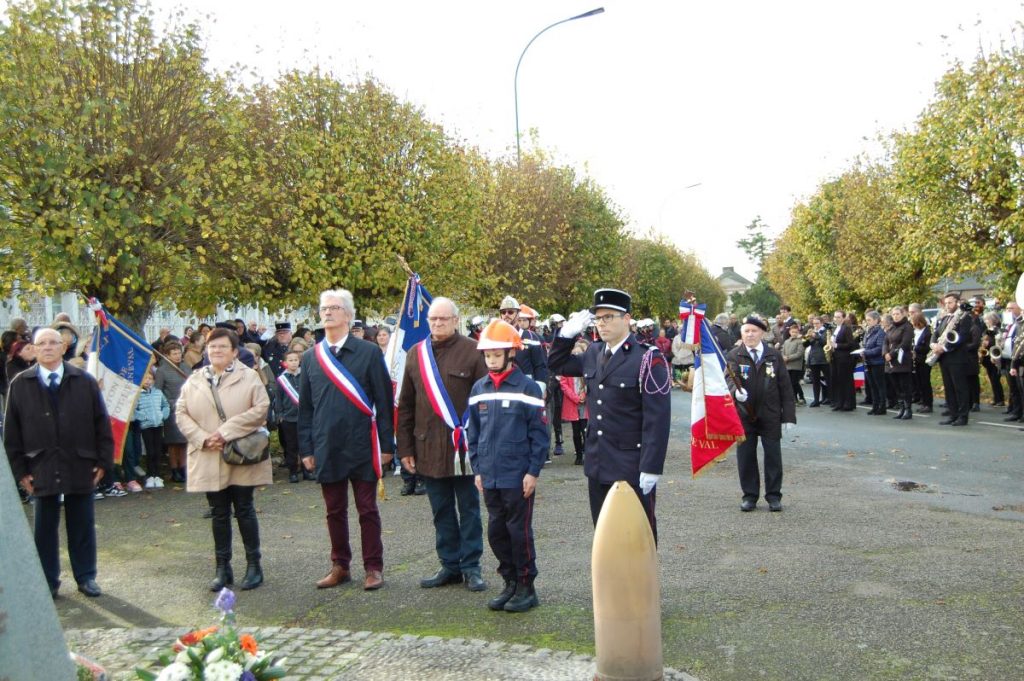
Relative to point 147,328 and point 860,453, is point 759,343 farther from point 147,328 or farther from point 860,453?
point 147,328

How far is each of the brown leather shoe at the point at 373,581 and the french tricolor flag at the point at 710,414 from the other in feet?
9.49

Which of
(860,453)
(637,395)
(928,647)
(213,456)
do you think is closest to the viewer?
(928,647)

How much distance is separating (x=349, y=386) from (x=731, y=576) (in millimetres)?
3085

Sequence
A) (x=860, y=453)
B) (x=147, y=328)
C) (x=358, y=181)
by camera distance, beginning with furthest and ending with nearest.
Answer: (x=147, y=328) < (x=358, y=181) < (x=860, y=453)

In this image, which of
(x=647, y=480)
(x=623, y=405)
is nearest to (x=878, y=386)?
(x=623, y=405)

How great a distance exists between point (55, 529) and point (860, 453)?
1041cm

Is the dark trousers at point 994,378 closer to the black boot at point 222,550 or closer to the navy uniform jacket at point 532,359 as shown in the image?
the navy uniform jacket at point 532,359

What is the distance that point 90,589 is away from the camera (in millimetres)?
7609

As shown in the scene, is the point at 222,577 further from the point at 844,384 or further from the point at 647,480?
the point at 844,384

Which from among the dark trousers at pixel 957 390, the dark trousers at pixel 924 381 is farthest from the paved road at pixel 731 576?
the dark trousers at pixel 924 381

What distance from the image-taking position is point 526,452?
6.83 m

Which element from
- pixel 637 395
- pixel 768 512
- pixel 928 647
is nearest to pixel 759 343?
pixel 768 512

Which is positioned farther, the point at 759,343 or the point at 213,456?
the point at 759,343

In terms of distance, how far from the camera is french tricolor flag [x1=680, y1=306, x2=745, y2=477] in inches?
345
